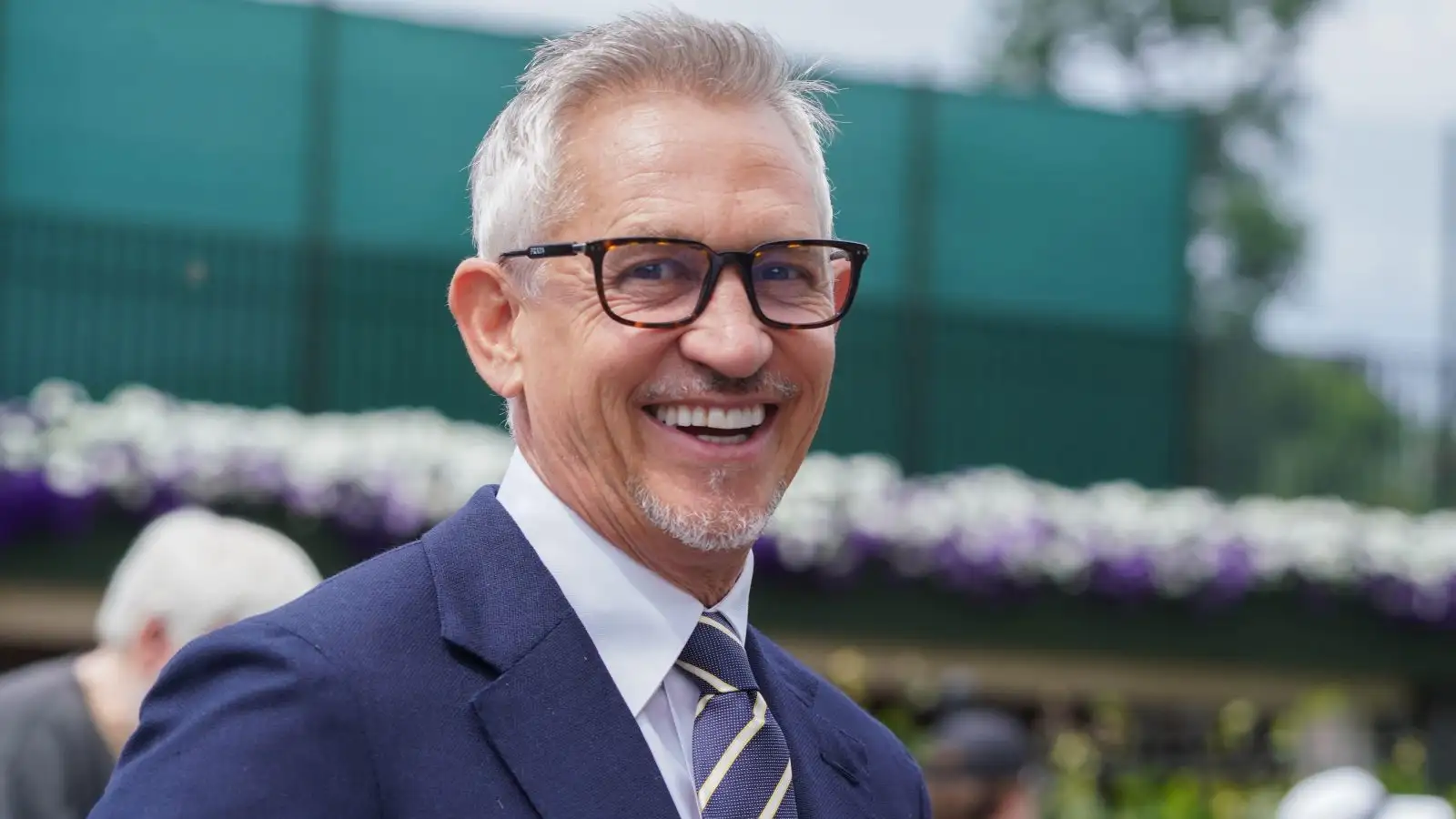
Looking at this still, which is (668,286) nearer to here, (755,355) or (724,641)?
(755,355)

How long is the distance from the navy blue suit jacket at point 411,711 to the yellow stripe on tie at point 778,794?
67mm

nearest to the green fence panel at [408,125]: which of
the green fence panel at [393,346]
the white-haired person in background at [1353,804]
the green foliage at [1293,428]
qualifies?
the green fence panel at [393,346]

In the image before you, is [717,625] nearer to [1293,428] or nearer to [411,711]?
[411,711]

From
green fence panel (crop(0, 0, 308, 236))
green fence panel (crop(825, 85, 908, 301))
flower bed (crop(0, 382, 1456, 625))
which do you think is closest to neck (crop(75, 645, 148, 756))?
flower bed (crop(0, 382, 1456, 625))

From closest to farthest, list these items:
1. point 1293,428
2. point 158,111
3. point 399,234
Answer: point 158,111
point 399,234
point 1293,428

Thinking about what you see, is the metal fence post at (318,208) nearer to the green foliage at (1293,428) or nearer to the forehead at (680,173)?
the green foliage at (1293,428)

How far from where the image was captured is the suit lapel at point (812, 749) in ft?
6.21

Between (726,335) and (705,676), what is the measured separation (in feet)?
1.08

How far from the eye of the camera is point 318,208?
8148 millimetres

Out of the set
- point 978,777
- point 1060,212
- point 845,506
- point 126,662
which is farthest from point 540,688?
point 1060,212

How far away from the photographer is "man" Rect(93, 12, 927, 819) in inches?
65.9

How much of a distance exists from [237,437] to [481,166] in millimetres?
4923

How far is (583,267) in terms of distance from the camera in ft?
5.86

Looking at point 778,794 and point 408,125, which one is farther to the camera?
point 408,125
